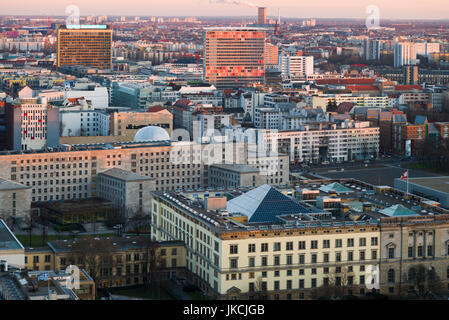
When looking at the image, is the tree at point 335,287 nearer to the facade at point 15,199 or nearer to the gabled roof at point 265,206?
the gabled roof at point 265,206

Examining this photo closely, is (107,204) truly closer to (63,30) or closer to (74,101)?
(74,101)

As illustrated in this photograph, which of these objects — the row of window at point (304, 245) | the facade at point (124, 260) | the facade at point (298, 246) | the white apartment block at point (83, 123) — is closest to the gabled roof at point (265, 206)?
the facade at point (298, 246)

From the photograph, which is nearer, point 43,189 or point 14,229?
point 14,229

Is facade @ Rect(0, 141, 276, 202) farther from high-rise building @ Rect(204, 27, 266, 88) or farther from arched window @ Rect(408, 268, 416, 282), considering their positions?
high-rise building @ Rect(204, 27, 266, 88)

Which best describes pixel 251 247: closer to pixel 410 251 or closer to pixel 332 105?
pixel 410 251

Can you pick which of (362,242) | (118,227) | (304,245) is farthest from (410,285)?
(118,227)
